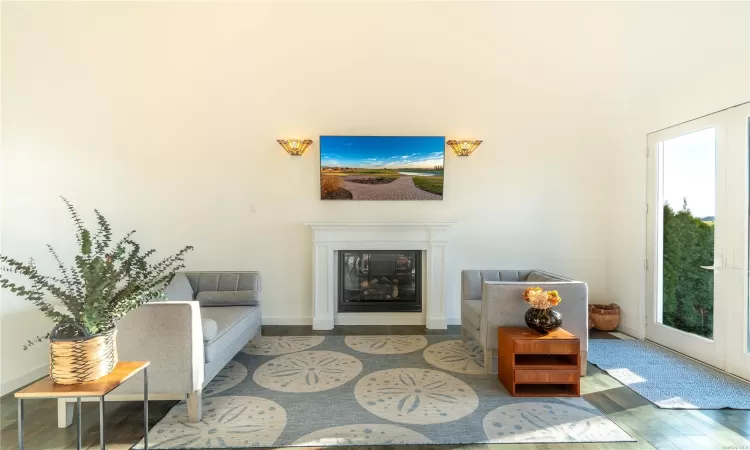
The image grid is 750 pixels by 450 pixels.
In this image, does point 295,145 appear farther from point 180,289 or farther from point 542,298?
point 542,298

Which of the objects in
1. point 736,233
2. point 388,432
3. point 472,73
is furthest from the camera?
point 472,73

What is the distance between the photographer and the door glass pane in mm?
3568

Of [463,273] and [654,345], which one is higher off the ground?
[463,273]

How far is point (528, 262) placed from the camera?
16.4ft

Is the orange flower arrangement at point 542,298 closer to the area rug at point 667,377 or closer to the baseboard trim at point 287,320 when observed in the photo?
the area rug at point 667,377

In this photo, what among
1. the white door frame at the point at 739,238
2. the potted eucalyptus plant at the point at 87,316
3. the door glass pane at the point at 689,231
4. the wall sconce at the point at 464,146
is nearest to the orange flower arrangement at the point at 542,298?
the white door frame at the point at 739,238

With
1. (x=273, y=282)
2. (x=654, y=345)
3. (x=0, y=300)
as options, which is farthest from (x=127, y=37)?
(x=654, y=345)

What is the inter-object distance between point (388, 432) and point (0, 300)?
3.83m

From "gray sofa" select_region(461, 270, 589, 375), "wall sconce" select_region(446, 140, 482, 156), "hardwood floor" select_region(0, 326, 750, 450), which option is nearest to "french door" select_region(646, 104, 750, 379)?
"hardwood floor" select_region(0, 326, 750, 450)

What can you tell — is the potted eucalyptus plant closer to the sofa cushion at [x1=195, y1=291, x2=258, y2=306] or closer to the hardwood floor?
the hardwood floor

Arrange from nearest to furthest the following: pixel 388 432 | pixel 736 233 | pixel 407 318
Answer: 1. pixel 388 432
2. pixel 736 233
3. pixel 407 318

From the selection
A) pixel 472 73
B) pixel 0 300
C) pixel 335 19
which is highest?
pixel 335 19

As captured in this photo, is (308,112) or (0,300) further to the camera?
(308,112)

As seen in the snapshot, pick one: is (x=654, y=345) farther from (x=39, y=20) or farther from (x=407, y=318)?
(x=39, y=20)
